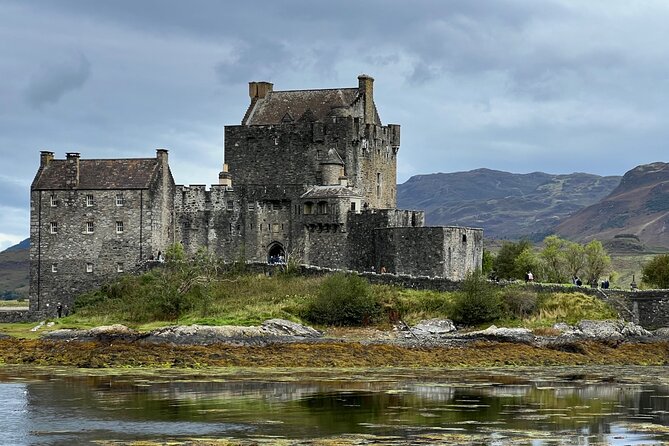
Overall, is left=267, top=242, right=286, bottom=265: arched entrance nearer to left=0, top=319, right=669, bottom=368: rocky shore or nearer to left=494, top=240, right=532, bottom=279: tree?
left=0, top=319, right=669, bottom=368: rocky shore

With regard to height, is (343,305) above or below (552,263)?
below

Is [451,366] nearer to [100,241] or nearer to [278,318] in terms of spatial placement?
[278,318]

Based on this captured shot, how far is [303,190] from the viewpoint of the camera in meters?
72.8

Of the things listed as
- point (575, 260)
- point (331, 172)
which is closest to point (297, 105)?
point (331, 172)

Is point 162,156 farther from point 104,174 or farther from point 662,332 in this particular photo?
point 662,332

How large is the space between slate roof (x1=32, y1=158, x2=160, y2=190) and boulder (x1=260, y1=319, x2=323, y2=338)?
626 inches

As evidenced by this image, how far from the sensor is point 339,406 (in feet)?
128

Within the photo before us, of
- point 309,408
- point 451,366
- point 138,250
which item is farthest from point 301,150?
point 309,408

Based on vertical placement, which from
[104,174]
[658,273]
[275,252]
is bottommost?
[658,273]

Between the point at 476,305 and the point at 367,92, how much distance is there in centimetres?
2091

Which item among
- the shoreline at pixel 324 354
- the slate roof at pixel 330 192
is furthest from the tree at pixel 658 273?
the slate roof at pixel 330 192

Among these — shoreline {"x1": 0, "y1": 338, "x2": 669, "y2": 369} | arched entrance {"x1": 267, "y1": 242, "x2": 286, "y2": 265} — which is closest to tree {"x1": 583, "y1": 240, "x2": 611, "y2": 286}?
arched entrance {"x1": 267, "y1": 242, "x2": 286, "y2": 265}

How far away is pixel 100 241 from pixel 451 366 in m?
26.7

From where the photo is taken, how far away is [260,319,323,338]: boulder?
5878cm
